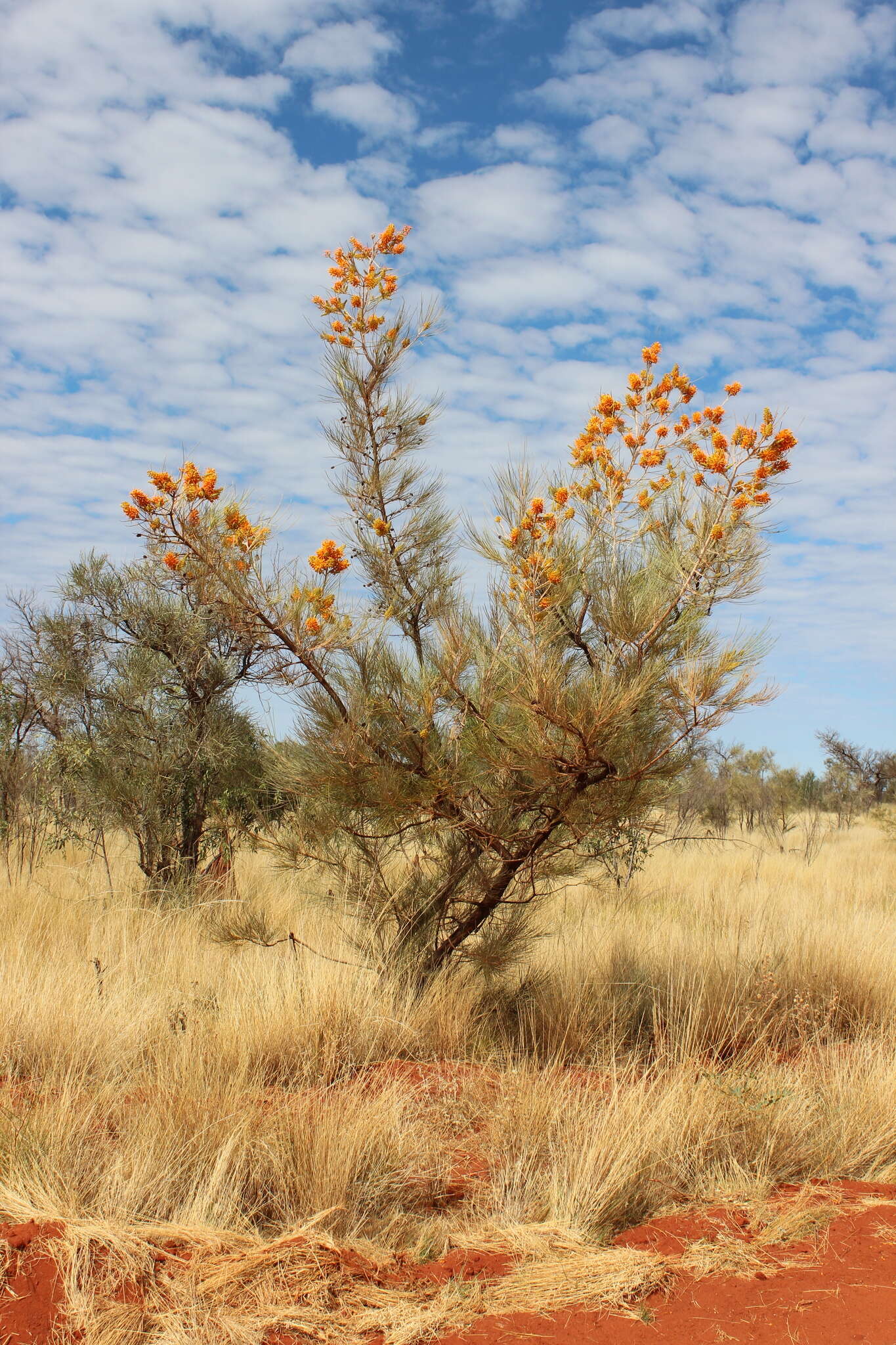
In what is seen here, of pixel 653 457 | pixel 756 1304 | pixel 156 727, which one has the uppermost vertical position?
pixel 653 457

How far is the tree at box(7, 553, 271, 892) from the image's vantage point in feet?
28.6

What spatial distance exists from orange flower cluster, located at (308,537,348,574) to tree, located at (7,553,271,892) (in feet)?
12.7

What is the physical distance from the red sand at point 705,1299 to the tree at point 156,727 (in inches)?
223

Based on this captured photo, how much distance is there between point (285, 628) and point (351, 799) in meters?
1.00

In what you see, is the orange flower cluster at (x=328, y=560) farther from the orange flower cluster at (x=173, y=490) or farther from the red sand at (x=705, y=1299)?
the red sand at (x=705, y=1299)

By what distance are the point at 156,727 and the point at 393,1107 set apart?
5726mm

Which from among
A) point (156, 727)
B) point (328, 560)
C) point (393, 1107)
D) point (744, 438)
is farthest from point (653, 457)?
point (156, 727)

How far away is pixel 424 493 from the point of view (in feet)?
20.0

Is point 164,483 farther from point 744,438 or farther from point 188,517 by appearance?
point 744,438

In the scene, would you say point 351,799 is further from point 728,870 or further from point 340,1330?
point 728,870

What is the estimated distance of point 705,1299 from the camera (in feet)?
9.89

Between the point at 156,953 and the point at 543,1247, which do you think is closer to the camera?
the point at 543,1247

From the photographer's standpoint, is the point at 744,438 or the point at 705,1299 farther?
the point at 744,438

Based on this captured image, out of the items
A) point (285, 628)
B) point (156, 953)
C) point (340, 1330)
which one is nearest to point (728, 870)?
point (156, 953)
